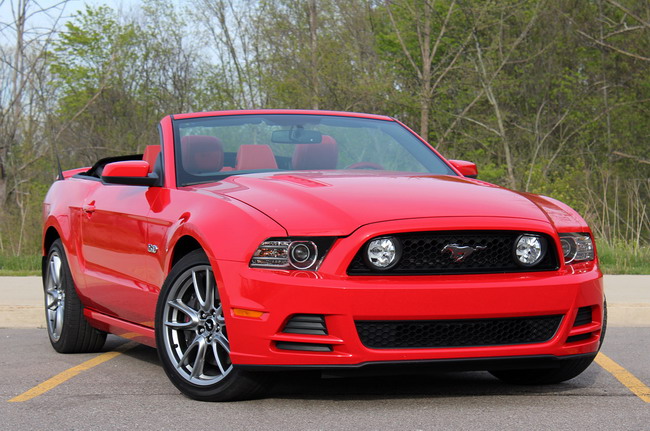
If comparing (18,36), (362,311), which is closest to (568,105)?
(18,36)

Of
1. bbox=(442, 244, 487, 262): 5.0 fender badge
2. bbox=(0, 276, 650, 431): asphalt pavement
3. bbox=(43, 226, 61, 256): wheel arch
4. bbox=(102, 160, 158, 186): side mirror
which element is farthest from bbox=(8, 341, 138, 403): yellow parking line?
bbox=(442, 244, 487, 262): 5.0 fender badge

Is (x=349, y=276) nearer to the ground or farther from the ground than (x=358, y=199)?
nearer to the ground

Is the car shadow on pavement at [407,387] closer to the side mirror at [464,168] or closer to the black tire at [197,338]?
the black tire at [197,338]

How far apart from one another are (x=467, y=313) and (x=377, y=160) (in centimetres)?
201

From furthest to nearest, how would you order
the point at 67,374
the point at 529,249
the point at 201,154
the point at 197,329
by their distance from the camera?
the point at 67,374 → the point at 201,154 → the point at 197,329 → the point at 529,249

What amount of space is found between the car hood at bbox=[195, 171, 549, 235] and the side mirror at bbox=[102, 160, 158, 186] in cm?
46

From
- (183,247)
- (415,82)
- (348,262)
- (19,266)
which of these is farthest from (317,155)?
(415,82)

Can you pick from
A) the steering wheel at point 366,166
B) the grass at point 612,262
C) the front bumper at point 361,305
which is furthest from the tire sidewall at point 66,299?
the grass at point 612,262

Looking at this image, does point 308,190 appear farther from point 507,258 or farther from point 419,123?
point 419,123

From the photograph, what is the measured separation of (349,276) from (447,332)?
54 centimetres

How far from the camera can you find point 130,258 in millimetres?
5930

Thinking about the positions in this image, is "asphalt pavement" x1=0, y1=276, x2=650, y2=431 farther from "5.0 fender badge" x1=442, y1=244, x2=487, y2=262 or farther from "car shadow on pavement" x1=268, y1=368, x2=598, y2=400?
"5.0 fender badge" x1=442, y1=244, x2=487, y2=262

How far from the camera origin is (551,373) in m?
5.43

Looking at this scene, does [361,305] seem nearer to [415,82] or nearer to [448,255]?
[448,255]
